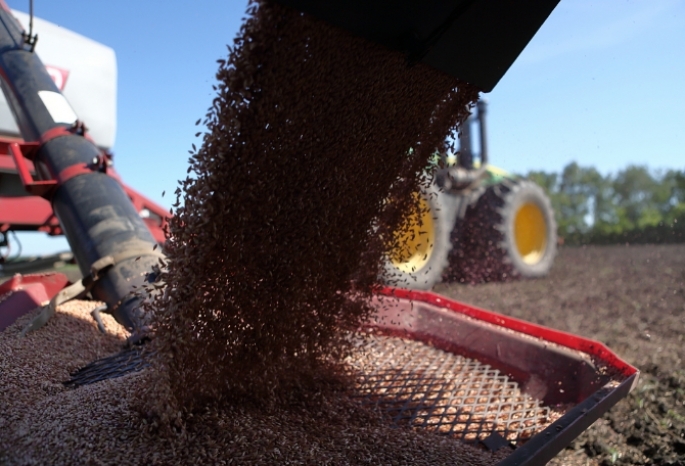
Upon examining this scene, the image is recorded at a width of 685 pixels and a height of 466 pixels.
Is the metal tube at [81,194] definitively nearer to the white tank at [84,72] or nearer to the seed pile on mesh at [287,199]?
the seed pile on mesh at [287,199]

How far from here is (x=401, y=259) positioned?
2285mm

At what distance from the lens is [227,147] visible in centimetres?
151

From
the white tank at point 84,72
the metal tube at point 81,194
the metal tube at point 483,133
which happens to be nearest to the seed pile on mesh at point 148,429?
the metal tube at point 81,194

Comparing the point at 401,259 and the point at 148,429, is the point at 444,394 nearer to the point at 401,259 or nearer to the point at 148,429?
the point at 401,259

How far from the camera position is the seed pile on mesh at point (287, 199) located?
1.52 meters

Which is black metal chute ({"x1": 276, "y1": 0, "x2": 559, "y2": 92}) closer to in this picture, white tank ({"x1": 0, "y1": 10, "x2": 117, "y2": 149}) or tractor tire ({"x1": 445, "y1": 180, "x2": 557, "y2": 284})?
white tank ({"x1": 0, "y1": 10, "x2": 117, "y2": 149})

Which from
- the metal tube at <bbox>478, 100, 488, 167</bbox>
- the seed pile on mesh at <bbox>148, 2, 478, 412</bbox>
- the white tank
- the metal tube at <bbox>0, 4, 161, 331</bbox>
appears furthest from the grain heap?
the metal tube at <bbox>478, 100, 488, 167</bbox>

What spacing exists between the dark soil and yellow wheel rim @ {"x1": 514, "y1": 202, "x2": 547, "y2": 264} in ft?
1.21

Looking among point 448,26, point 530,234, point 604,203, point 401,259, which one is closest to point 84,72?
point 401,259

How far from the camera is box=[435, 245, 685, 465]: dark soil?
236cm

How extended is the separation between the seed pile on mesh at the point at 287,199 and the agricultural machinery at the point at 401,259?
0.13 meters

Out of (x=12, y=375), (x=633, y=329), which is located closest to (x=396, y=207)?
(x=12, y=375)

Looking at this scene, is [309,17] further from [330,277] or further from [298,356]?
[298,356]

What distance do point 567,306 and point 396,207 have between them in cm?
349
